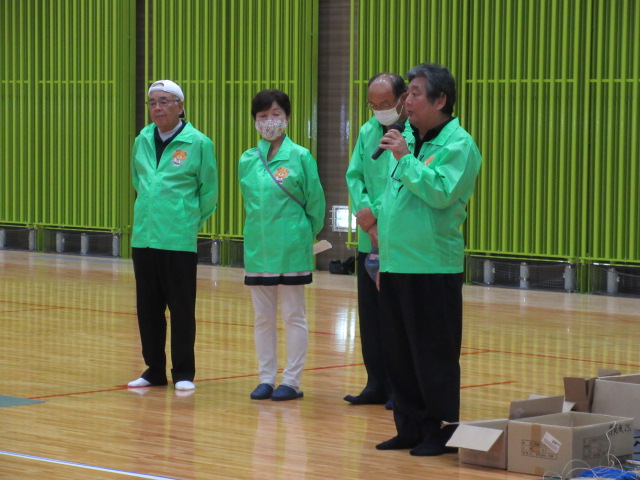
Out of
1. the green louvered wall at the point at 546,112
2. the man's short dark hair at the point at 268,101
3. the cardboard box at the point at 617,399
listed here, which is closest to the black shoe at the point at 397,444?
the cardboard box at the point at 617,399

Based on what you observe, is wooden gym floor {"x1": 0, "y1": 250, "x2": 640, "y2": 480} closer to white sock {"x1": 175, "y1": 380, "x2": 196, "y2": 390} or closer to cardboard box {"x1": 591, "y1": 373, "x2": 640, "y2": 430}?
white sock {"x1": 175, "y1": 380, "x2": 196, "y2": 390}

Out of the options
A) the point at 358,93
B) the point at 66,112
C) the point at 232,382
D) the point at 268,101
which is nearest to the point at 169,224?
the point at 268,101

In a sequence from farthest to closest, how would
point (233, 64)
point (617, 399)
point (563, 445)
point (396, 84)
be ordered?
point (233, 64) < point (396, 84) < point (617, 399) < point (563, 445)

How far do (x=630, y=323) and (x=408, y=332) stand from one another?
16.9 feet

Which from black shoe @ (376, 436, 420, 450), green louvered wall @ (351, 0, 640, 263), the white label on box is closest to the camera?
the white label on box

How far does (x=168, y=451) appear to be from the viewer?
15.4ft

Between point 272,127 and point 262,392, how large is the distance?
4.39 ft

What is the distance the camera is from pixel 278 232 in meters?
5.91

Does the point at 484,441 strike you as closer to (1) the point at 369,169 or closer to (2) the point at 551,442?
(2) the point at 551,442

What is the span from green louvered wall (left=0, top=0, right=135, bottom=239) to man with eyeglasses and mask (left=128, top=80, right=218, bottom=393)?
28.0ft

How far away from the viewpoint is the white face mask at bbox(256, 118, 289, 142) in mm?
5973

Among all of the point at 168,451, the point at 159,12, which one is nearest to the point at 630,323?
the point at 168,451

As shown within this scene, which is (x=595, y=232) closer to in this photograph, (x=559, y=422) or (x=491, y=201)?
(x=491, y=201)

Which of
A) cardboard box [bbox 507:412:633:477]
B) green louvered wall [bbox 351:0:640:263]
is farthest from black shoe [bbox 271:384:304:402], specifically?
green louvered wall [bbox 351:0:640:263]
